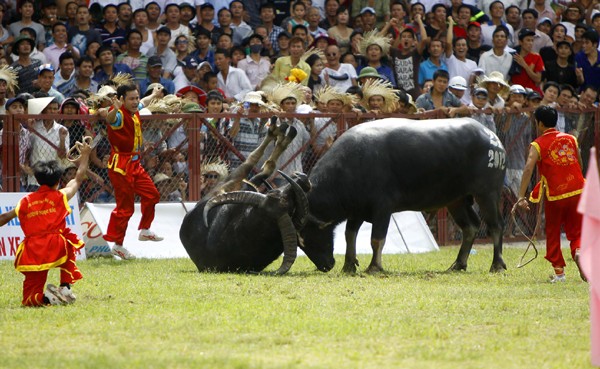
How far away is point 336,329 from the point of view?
8.91 m

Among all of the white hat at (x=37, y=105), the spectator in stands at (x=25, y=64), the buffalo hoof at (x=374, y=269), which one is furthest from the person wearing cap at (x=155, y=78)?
the buffalo hoof at (x=374, y=269)

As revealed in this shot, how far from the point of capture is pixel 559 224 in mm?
12039

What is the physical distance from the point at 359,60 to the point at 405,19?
2194 millimetres

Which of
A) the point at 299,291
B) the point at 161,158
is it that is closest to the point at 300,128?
the point at 161,158

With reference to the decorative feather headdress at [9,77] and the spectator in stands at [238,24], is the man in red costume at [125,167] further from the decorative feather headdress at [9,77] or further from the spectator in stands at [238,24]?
the spectator in stands at [238,24]

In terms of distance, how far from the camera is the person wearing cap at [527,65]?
20.6 metres

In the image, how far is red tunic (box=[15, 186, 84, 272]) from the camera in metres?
10.0

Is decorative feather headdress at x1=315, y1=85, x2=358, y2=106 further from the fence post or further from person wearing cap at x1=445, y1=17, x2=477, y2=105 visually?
person wearing cap at x1=445, y1=17, x2=477, y2=105

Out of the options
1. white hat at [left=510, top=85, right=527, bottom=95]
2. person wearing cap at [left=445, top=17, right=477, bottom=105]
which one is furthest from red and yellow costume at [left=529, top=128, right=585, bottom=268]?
person wearing cap at [left=445, top=17, right=477, bottom=105]

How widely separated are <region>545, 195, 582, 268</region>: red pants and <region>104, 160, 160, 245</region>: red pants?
199 inches

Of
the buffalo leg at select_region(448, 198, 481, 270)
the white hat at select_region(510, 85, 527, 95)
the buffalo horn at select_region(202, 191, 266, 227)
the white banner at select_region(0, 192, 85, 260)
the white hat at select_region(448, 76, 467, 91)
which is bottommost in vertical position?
the white banner at select_region(0, 192, 85, 260)

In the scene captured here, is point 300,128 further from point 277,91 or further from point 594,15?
point 594,15

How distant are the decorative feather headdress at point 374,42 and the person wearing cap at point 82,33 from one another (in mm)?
4542

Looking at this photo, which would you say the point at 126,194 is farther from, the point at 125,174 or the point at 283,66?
the point at 283,66
